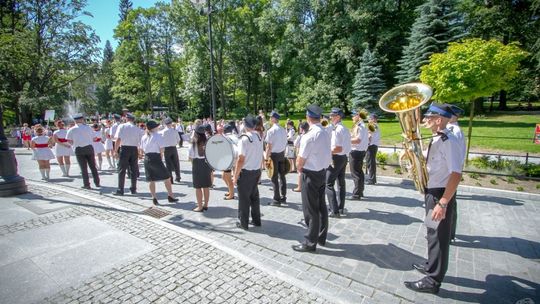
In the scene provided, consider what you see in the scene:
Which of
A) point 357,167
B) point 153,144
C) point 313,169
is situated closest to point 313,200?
point 313,169

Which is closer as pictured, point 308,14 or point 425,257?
point 425,257

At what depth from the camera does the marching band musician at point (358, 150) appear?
23.5 ft

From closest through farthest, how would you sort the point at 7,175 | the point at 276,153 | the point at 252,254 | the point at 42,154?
the point at 252,254
the point at 276,153
the point at 7,175
the point at 42,154

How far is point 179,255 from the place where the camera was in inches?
183

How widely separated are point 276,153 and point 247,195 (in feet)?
6.91

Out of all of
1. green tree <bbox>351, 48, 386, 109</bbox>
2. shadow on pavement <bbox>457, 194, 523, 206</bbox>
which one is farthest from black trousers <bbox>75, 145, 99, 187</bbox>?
green tree <bbox>351, 48, 386, 109</bbox>

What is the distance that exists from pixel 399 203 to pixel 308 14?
32.1 m

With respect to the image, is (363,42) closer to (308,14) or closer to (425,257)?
(308,14)

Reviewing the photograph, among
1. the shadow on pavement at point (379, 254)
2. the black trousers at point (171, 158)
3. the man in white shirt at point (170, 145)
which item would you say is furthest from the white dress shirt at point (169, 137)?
the shadow on pavement at point (379, 254)

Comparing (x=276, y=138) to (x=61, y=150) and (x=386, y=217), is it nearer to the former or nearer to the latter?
(x=386, y=217)

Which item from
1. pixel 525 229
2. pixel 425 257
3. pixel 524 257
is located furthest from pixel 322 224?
pixel 525 229

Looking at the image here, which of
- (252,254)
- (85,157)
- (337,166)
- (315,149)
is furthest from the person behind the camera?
(85,157)

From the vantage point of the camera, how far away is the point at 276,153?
24.3 ft

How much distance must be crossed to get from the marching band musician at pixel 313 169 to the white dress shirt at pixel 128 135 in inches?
210
